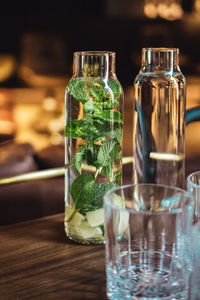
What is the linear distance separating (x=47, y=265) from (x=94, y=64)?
298 mm

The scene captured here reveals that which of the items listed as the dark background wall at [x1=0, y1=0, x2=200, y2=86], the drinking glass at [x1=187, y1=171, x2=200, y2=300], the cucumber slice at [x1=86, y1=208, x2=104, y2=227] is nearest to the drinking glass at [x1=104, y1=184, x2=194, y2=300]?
the drinking glass at [x1=187, y1=171, x2=200, y2=300]

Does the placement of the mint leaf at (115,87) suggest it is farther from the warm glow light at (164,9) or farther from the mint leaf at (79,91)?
the warm glow light at (164,9)

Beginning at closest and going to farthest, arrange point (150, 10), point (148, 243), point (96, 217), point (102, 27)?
point (148, 243) < point (96, 217) < point (150, 10) < point (102, 27)

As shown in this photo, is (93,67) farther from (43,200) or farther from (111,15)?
(111,15)

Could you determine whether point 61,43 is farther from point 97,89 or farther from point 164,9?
point 97,89

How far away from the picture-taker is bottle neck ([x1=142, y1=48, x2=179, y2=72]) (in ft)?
2.45

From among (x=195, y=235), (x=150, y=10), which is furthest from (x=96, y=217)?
(x=150, y=10)

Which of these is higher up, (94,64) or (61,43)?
(61,43)

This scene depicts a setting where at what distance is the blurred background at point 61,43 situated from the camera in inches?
175

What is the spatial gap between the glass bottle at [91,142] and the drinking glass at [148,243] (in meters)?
0.13

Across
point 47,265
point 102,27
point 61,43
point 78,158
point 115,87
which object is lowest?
point 47,265

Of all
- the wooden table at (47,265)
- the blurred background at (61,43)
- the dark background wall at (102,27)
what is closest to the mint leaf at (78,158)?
the wooden table at (47,265)

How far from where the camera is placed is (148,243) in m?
0.57

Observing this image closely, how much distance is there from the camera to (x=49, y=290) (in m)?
0.58
